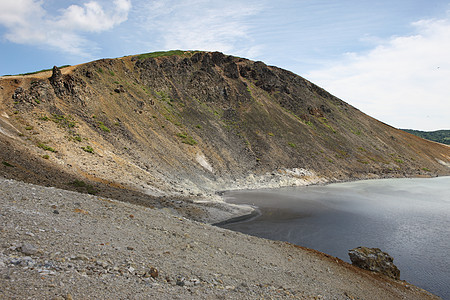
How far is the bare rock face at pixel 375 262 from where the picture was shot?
1243 centimetres

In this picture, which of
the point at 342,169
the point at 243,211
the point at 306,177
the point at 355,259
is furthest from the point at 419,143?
the point at 355,259

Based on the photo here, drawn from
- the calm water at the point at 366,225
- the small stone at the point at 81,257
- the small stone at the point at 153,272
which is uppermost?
the small stone at the point at 81,257

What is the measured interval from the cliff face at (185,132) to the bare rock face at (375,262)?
11.6 metres

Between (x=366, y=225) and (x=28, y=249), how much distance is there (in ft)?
69.1

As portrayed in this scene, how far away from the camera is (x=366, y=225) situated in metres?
21.1

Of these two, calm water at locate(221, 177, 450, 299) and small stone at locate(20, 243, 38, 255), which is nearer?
small stone at locate(20, 243, 38, 255)

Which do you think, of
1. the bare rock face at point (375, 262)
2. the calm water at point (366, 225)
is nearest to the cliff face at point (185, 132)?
the calm water at point (366, 225)

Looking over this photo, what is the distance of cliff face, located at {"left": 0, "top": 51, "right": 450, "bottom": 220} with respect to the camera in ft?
72.9

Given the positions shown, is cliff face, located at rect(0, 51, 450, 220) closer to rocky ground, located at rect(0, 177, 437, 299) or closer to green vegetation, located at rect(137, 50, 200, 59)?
green vegetation, located at rect(137, 50, 200, 59)

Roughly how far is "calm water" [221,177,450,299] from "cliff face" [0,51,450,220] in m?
7.19

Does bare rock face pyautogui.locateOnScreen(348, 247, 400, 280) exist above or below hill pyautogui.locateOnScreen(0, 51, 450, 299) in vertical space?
below

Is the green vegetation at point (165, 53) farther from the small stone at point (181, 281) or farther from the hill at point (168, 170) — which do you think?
the small stone at point (181, 281)

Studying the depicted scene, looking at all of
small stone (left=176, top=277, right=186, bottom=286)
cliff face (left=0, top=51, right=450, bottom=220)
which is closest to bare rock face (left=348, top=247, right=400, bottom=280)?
small stone (left=176, top=277, right=186, bottom=286)

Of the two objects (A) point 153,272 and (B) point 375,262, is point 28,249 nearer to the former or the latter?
(A) point 153,272
